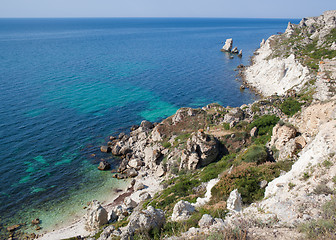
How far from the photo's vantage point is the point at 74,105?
65.8 meters

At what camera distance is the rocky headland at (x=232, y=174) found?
1370cm

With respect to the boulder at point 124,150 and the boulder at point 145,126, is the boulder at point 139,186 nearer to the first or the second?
the boulder at point 124,150

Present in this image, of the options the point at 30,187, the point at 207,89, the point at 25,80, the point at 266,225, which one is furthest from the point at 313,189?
the point at 25,80

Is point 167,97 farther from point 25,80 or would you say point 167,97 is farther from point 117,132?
point 25,80

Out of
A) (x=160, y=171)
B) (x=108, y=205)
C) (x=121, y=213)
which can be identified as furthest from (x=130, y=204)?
(x=160, y=171)

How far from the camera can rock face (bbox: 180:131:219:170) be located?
36656 millimetres

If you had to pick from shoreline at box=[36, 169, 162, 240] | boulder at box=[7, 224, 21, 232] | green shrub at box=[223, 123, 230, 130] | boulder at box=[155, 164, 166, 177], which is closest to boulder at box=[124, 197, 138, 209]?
shoreline at box=[36, 169, 162, 240]

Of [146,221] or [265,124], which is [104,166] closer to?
[146,221]

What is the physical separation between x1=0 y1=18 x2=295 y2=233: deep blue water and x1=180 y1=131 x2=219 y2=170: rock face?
13781 millimetres

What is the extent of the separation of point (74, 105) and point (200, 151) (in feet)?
143

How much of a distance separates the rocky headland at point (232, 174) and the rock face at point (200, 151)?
0.16 metres

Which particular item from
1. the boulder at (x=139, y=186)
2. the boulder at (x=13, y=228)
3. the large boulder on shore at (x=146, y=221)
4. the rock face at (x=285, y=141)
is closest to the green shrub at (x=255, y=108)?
the rock face at (x=285, y=141)

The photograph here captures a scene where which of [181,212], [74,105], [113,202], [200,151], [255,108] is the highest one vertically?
[181,212]

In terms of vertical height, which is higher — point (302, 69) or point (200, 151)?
point (302, 69)
